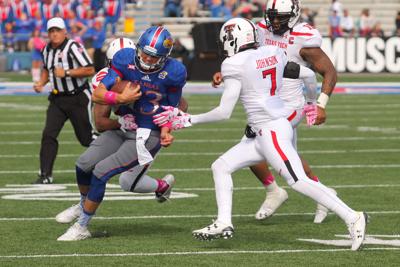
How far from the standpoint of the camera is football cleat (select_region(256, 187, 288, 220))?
29.1ft

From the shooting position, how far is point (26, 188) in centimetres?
1080

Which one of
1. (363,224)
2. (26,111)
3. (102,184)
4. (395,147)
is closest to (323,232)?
(363,224)

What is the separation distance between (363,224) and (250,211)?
2069 millimetres

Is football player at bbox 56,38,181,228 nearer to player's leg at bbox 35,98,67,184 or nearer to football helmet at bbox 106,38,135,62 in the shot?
football helmet at bbox 106,38,135,62

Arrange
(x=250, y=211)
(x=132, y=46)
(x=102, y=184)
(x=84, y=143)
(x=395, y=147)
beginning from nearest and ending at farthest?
(x=102, y=184) → (x=132, y=46) → (x=250, y=211) → (x=84, y=143) → (x=395, y=147)

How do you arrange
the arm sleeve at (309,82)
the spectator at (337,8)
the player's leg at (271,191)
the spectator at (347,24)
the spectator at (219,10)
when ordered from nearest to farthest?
1. the arm sleeve at (309,82)
2. the player's leg at (271,191)
3. the spectator at (347,24)
4. the spectator at (337,8)
5. the spectator at (219,10)

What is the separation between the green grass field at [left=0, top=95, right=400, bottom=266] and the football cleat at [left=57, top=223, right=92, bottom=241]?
9 cm

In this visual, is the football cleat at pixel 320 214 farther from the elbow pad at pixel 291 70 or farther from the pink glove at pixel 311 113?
the elbow pad at pixel 291 70

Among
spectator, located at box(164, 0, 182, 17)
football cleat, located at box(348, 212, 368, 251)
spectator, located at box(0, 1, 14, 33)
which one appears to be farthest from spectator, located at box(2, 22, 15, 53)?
football cleat, located at box(348, 212, 368, 251)

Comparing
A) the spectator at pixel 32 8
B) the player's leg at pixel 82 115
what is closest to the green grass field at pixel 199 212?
the player's leg at pixel 82 115

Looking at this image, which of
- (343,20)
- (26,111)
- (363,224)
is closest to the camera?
(363,224)

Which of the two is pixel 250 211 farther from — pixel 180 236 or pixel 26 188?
pixel 26 188

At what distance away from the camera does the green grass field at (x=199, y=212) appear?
727 cm

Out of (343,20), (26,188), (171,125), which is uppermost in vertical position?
(171,125)
